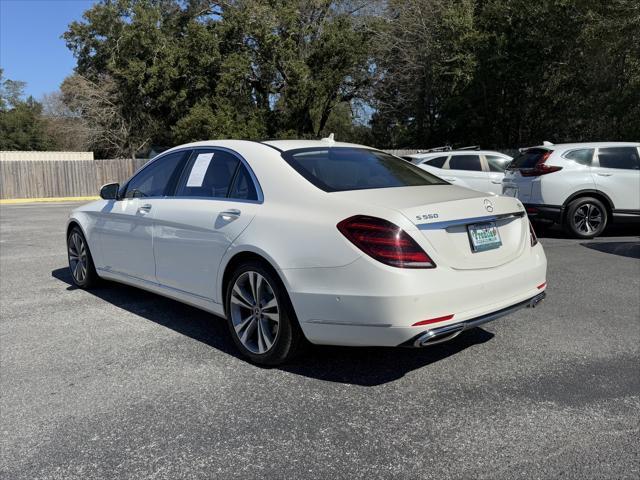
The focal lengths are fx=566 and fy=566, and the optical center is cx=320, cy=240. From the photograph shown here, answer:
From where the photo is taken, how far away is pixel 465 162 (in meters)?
12.9

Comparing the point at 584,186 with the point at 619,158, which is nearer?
the point at 584,186

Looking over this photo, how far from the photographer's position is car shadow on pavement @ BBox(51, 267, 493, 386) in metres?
3.94

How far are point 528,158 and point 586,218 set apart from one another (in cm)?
148

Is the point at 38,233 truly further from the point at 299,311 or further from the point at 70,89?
the point at 70,89

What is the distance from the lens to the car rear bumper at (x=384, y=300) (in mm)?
3340

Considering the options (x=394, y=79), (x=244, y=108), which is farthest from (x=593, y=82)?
(x=244, y=108)

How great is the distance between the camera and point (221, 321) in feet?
17.1

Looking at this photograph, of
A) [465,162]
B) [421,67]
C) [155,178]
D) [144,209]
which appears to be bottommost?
[144,209]

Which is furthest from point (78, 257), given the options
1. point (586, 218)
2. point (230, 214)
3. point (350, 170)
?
point (586, 218)

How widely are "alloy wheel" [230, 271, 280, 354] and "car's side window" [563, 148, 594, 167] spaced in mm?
7868

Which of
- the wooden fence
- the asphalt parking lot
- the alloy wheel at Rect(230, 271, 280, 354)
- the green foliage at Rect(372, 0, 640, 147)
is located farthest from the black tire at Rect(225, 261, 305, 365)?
the wooden fence

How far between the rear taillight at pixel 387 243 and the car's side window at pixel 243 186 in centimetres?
104

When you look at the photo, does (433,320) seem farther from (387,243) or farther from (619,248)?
(619,248)

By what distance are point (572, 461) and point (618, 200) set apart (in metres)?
8.31
